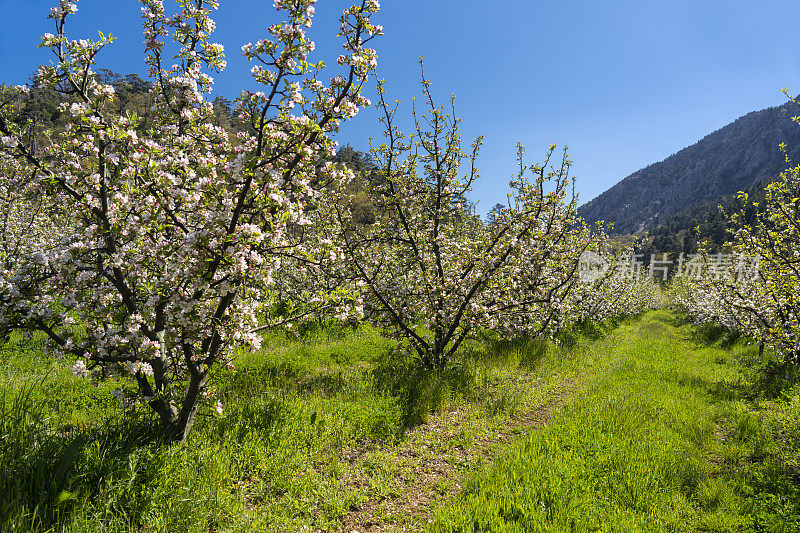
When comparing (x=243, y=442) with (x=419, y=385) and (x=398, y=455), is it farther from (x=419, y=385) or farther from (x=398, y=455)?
(x=419, y=385)

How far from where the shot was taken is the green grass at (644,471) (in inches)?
186

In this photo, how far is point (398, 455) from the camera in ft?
20.6

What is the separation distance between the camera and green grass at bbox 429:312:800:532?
4.73m

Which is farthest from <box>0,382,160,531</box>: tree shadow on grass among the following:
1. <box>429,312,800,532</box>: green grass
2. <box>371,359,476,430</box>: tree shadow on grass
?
<box>371,359,476,430</box>: tree shadow on grass

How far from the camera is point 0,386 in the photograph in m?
6.67

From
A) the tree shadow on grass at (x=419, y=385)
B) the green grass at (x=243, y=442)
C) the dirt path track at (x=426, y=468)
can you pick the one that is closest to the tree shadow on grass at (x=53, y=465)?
the green grass at (x=243, y=442)

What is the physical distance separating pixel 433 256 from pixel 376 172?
2.94m

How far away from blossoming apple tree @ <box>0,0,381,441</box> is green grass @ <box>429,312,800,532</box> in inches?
165

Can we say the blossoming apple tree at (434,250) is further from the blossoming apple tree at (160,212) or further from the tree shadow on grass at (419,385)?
the blossoming apple tree at (160,212)

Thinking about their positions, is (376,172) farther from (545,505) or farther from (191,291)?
(545,505)

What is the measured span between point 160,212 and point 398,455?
5304 millimetres

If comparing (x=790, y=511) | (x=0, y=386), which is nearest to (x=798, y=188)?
(x=790, y=511)

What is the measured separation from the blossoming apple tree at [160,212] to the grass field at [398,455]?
1.01 meters

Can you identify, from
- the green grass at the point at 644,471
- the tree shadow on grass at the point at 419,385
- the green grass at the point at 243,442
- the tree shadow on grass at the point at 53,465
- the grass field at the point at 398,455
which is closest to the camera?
the tree shadow on grass at the point at 53,465
